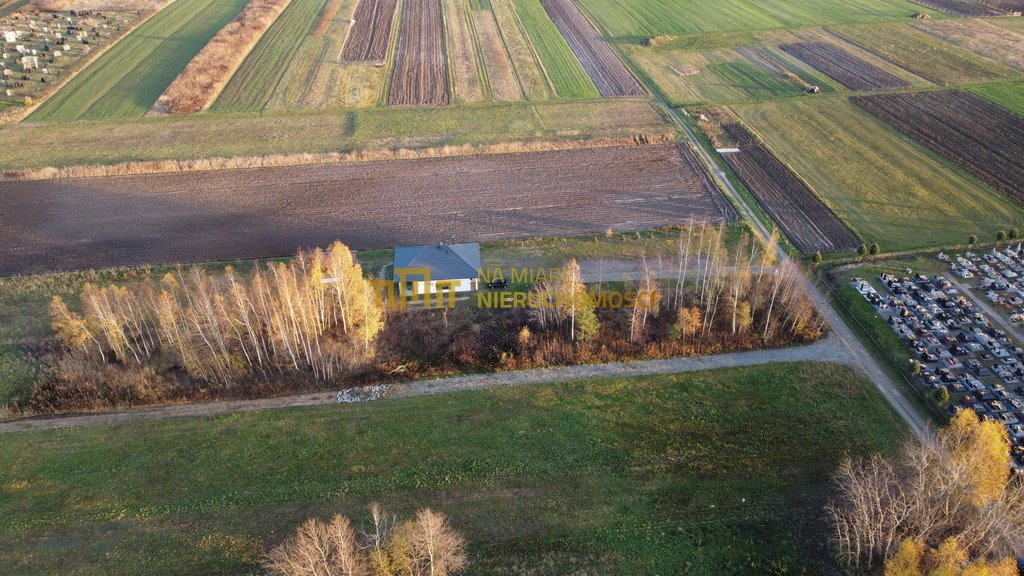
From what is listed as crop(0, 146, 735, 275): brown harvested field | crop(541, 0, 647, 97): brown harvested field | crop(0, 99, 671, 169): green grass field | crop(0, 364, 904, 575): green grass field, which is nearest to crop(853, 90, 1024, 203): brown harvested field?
crop(0, 146, 735, 275): brown harvested field

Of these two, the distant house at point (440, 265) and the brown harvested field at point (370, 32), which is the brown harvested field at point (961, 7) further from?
the distant house at point (440, 265)

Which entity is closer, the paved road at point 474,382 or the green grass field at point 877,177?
the paved road at point 474,382

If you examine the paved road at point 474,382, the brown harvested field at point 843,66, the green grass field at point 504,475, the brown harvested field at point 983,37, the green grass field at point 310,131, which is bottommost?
the green grass field at point 504,475

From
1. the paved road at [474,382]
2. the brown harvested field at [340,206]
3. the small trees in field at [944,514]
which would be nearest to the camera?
the small trees in field at [944,514]

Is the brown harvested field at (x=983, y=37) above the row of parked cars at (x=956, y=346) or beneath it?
above

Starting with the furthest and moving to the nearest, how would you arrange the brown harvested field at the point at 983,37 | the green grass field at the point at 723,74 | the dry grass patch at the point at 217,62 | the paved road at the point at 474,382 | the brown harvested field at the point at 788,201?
the brown harvested field at the point at 983,37, the green grass field at the point at 723,74, the dry grass patch at the point at 217,62, the brown harvested field at the point at 788,201, the paved road at the point at 474,382

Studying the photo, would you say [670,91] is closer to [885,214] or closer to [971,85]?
[885,214]

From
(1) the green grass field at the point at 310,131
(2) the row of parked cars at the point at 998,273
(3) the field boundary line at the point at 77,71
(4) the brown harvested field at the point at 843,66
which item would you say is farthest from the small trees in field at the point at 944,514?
(3) the field boundary line at the point at 77,71

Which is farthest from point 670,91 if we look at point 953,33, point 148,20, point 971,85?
point 148,20

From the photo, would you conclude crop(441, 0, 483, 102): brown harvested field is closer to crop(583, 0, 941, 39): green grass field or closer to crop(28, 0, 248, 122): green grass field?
crop(583, 0, 941, 39): green grass field

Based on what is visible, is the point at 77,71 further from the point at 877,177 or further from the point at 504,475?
the point at 877,177
